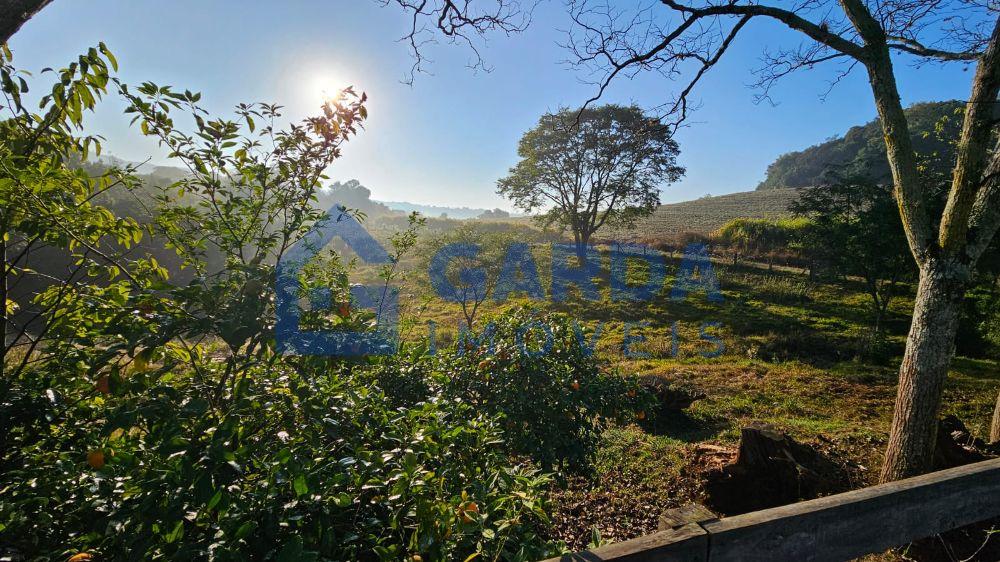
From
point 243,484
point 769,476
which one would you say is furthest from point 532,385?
point 769,476

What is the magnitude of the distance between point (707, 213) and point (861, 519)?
190ft

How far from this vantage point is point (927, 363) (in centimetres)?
375

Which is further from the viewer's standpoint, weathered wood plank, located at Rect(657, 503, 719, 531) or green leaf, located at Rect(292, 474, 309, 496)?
weathered wood plank, located at Rect(657, 503, 719, 531)

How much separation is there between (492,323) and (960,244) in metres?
4.49

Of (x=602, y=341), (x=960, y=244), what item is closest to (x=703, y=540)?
(x=960, y=244)

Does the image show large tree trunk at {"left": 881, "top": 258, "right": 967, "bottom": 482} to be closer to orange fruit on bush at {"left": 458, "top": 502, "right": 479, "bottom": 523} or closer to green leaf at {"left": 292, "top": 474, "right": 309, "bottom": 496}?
orange fruit on bush at {"left": 458, "top": 502, "right": 479, "bottom": 523}

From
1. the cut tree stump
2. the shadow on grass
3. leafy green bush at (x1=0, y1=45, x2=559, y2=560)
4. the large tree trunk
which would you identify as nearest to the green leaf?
leafy green bush at (x1=0, y1=45, x2=559, y2=560)

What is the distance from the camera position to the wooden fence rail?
1444mm

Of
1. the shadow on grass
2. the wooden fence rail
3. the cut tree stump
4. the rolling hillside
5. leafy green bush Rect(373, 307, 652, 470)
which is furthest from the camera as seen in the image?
the rolling hillside

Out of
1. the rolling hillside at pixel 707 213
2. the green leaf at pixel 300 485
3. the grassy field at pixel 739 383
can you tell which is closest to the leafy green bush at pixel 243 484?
the green leaf at pixel 300 485

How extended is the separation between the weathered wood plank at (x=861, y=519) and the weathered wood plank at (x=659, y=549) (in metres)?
0.06

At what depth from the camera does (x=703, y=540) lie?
4.82ft

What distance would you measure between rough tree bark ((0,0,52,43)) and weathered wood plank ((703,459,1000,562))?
3358mm

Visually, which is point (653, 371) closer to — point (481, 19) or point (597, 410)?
point (597, 410)
